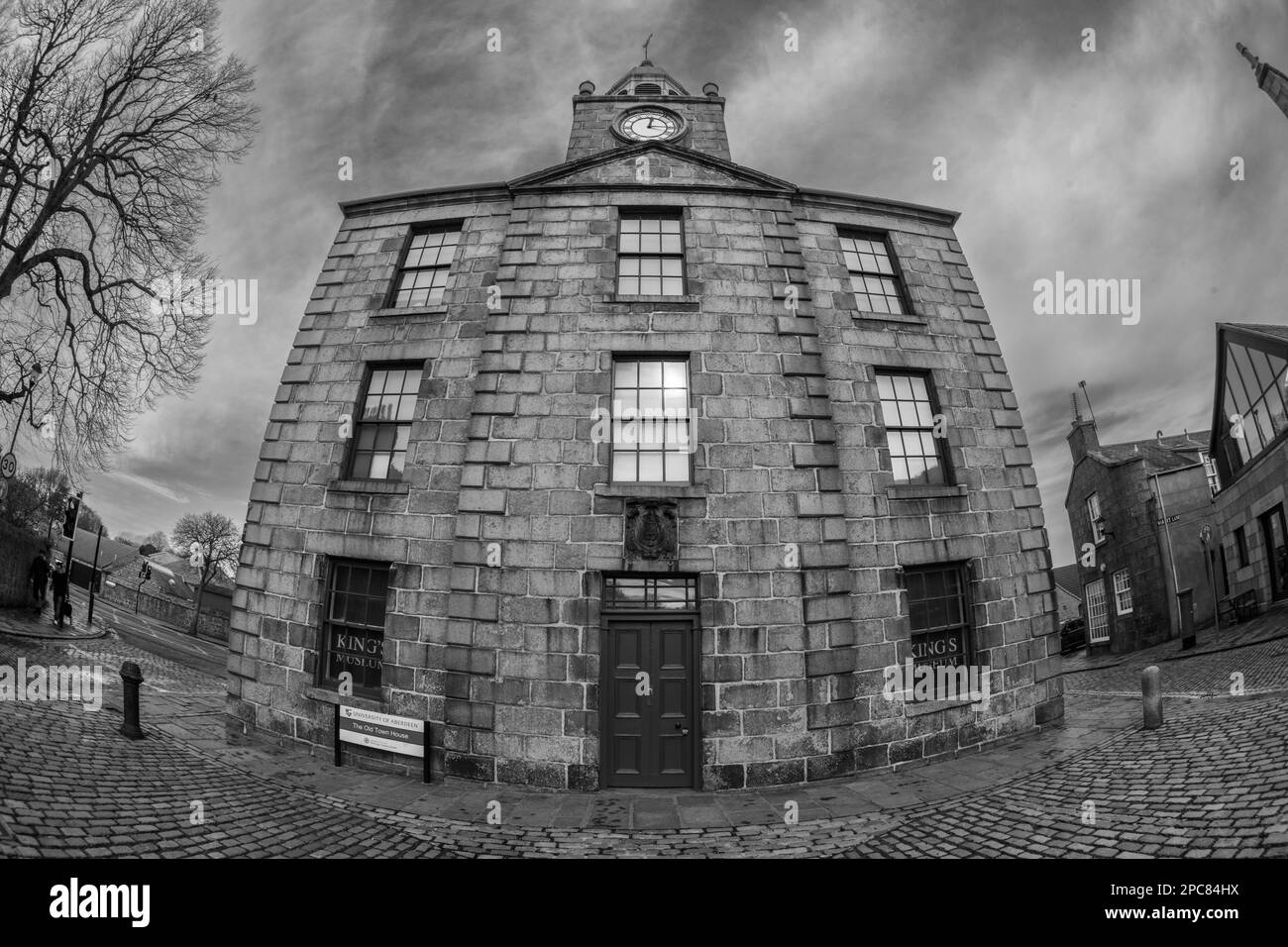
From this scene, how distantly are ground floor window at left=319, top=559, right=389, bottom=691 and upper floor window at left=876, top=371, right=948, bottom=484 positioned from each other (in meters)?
9.70

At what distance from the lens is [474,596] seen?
27.2ft

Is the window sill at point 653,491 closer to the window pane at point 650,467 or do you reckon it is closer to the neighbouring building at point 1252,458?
the window pane at point 650,467

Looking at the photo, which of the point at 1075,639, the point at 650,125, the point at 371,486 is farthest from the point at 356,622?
the point at 1075,639

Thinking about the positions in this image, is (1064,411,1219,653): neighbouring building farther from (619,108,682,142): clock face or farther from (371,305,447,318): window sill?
(371,305,447,318): window sill

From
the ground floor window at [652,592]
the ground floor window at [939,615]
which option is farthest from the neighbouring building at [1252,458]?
the ground floor window at [652,592]

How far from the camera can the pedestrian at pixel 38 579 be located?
1952 centimetres

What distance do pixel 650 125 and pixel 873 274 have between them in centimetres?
601

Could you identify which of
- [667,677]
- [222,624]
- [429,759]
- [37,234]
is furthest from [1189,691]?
[222,624]

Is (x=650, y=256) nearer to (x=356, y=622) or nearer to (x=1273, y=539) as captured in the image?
(x=356, y=622)

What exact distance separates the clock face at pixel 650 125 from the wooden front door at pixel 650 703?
34.5ft

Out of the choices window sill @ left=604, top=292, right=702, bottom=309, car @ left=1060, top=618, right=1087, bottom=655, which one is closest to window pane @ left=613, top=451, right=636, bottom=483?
window sill @ left=604, top=292, right=702, bottom=309

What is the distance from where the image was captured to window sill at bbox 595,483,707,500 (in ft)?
27.8
